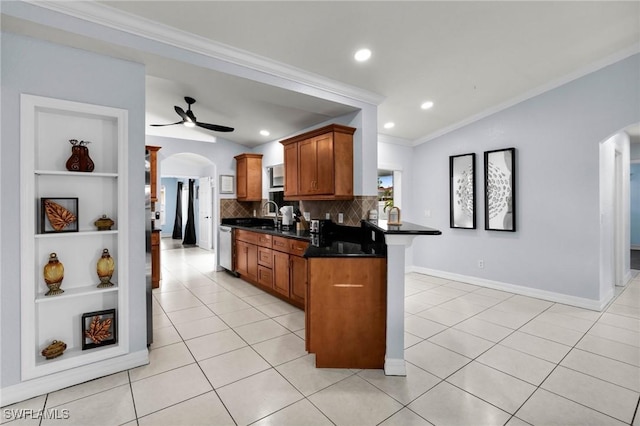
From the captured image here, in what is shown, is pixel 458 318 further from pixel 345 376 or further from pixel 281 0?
pixel 281 0

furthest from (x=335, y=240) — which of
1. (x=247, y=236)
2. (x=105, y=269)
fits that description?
(x=105, y=269)

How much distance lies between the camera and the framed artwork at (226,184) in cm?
599

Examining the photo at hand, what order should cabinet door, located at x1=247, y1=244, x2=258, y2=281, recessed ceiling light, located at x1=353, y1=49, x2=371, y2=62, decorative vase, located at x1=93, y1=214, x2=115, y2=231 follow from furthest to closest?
cabinet door, located at x1=247, y1=244, x2=258, y2=281 → recessed ceiling light, located at x1=353, y1=49, x2=371, y2=62 → decorative vase, located at x1=93, y1=214, x2=115, y2=231

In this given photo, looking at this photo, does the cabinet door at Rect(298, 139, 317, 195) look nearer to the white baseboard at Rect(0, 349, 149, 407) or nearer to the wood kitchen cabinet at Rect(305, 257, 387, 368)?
the wood kitchen cabinet at Rect(305, 257, 387, 368)

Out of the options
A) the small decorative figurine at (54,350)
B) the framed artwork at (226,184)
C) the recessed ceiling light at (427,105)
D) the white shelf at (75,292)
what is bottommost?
the small decorative figurine at (54,350)

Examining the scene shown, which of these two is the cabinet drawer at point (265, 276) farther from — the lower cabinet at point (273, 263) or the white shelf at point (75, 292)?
the white shelf at point (75, 292)

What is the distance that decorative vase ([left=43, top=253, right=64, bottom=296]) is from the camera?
2129mm

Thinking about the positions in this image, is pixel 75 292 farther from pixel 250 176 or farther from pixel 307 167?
pixel 250 176

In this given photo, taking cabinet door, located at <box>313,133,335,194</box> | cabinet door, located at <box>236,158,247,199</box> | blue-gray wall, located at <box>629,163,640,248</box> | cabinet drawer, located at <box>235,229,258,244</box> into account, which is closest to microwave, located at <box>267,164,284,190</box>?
cabinet door, located at <box>236,158,247,199</box>

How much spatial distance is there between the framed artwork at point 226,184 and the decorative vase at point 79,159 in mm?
3701

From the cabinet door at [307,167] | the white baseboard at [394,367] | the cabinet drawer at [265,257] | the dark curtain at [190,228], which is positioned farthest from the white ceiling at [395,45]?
the dark curtain at [190,228]

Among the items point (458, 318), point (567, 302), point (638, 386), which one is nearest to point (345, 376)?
point (458, 318)

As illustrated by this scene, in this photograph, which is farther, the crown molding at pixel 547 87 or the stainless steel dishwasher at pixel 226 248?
the stainless steel dishwasher at pixel 226 248

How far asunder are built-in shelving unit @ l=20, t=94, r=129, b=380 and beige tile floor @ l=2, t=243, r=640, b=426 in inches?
14.4
